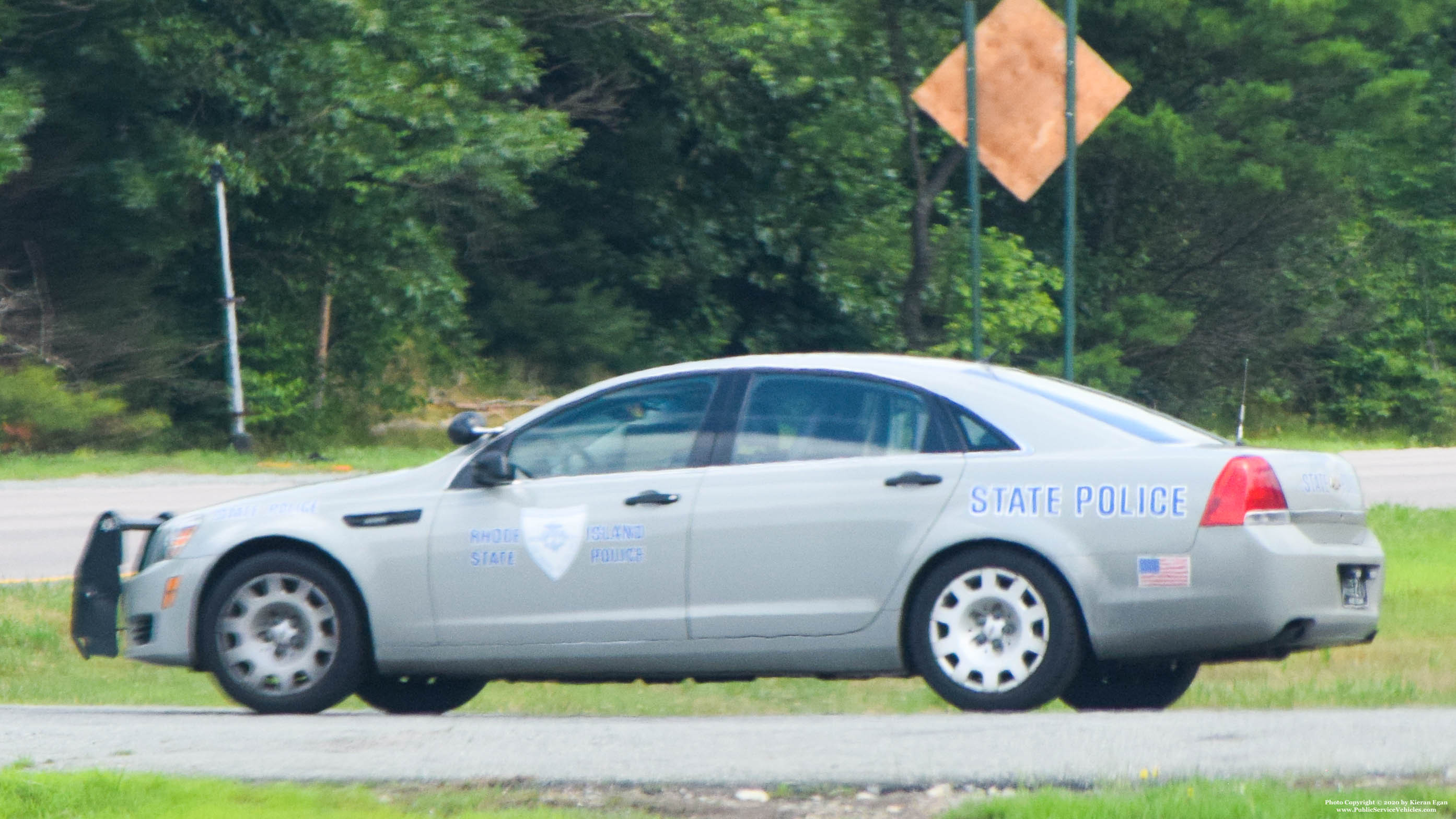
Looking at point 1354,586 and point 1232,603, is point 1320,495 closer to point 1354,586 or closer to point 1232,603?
point 1354,586

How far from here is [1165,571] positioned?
269 inches

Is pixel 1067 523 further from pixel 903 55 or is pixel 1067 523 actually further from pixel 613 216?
pixel 613 216

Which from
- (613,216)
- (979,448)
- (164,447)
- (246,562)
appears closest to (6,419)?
(164,447)

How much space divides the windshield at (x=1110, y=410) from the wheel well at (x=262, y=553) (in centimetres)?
259

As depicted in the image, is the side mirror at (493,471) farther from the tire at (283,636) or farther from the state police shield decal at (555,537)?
the tire at (283,636)

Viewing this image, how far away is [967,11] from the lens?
1278 cm

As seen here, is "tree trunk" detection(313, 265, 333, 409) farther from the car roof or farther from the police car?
the car roof

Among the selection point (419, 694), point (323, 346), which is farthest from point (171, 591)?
point (323, 346)

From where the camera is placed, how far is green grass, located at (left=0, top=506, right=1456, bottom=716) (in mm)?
8328

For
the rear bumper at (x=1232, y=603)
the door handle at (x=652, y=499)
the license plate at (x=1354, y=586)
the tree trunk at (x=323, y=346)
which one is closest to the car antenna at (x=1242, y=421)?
the rear bumper at (x=1232, y=603)

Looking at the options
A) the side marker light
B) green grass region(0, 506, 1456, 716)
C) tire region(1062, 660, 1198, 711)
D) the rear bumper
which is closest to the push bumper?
the side marker light

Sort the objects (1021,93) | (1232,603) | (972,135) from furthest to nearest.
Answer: (1021,93) → (972,135) → (1232,603)

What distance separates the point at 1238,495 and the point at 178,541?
421cm

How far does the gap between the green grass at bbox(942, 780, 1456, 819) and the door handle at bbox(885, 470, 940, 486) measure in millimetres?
2016
